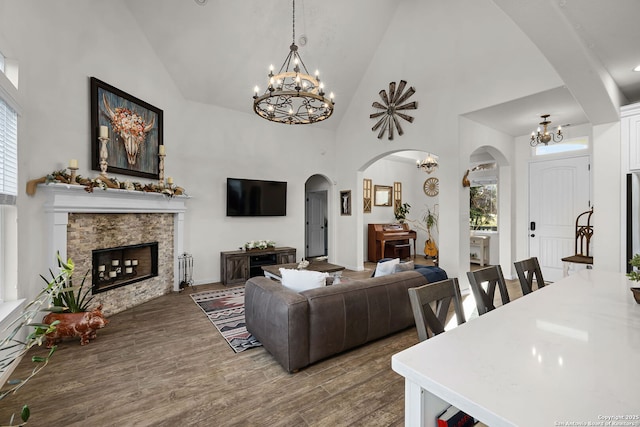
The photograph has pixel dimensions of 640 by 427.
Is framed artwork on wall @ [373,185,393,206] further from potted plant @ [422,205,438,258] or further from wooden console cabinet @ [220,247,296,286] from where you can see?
wooden console cabinet @ [220,247,296,286]

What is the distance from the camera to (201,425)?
6.12 feet

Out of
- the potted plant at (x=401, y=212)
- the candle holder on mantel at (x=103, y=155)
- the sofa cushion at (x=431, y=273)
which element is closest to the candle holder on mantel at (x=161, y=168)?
the candle holder on mantel at (x=103, y=155)

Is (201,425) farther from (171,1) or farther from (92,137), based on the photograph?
(171,1)

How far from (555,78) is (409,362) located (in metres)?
4.34

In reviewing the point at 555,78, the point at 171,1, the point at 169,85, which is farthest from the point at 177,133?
the point at 555,78

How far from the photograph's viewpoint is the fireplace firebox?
378 centimetres

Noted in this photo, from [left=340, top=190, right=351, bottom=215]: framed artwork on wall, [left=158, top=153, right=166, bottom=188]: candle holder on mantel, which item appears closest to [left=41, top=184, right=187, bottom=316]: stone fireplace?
[left=158, top=153, right=166, bottom=188]: candle holder on mantel

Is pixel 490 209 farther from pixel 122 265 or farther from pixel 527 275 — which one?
pixel 122 265

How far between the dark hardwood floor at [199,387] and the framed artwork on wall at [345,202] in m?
4.01

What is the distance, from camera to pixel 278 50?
5121 millimetres

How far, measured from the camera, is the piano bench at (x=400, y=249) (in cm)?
802

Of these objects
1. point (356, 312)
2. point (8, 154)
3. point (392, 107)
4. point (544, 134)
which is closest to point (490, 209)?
point (544, 134)

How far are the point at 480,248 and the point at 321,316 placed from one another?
20.2 feet

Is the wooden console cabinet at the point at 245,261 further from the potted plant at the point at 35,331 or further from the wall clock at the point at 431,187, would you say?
the wall clock at the point at 431,187
